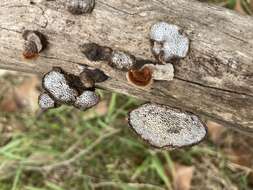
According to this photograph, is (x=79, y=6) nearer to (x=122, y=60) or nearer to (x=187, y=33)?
(x=122, y=60)

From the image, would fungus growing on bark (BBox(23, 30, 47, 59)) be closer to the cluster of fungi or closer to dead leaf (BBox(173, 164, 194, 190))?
the cluster of fungi

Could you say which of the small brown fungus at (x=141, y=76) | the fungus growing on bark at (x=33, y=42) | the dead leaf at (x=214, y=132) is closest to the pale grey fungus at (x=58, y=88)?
the fungus growing on bark at (x=33, y=42)

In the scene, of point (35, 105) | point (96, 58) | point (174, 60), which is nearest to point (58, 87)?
point (96, 58)

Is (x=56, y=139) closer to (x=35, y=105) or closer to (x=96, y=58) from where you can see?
(x=35, y=105)

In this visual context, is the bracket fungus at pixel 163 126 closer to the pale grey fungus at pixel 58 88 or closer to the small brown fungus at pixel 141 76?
the small brown fungus at pixel 141 76

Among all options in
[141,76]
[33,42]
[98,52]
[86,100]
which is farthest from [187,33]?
[33,42]
